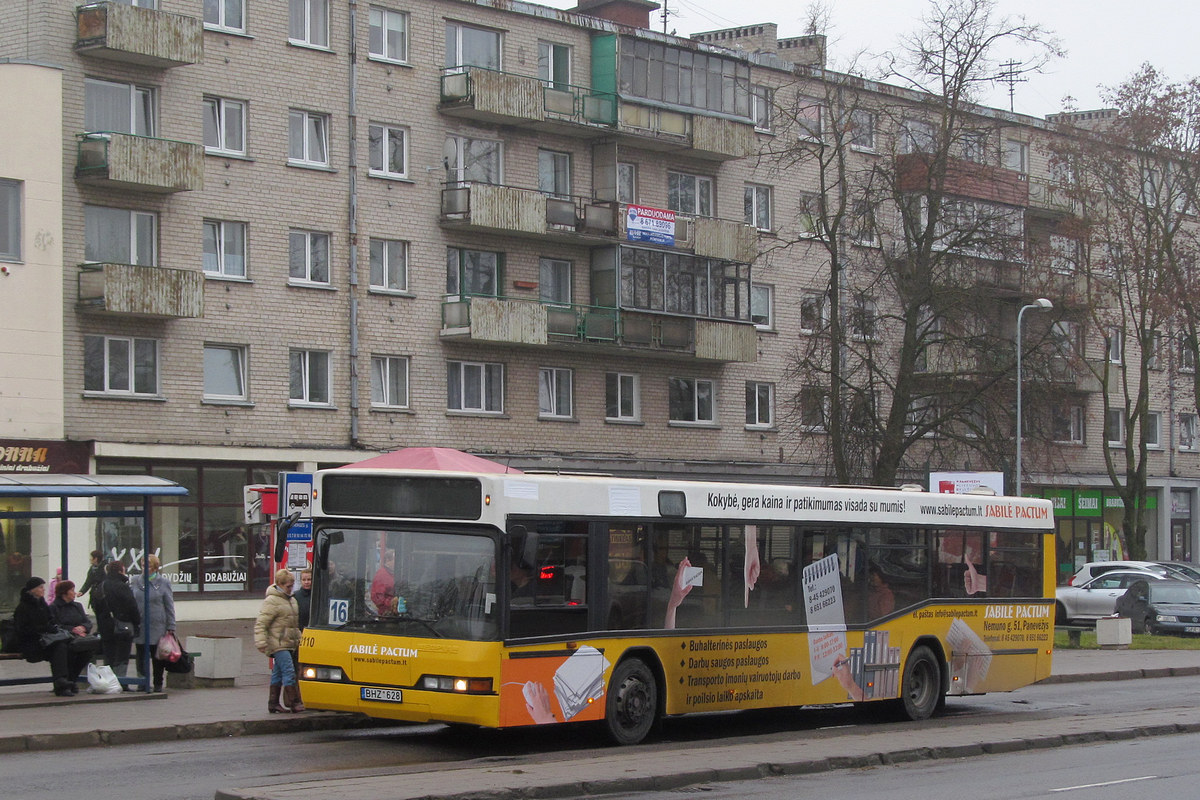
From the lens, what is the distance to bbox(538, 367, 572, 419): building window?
4334 centimetres

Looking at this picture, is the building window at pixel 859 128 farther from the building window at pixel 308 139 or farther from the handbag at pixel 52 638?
the handbag at pixel 52 638

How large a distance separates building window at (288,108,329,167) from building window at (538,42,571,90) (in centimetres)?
709

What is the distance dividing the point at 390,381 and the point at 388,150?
19.1ft

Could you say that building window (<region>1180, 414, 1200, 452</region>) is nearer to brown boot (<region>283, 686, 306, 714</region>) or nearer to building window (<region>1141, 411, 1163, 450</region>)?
building window (<region>1141, 411, 1163, 450</region>)

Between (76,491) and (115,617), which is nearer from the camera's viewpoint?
(76,491)

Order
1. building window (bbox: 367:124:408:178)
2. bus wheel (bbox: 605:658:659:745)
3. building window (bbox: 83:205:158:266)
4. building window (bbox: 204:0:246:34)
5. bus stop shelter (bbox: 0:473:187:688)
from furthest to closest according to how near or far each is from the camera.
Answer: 1. building window (bbox: 367:124:408:178)
2. building window (bbox: 204:0:246:34)
3. building window (bbox: 83:205:158:266)
4. bus stop shelter (bbox: 0:473:187:688)
5. bus wheel (bbox: 605:658:659:745)

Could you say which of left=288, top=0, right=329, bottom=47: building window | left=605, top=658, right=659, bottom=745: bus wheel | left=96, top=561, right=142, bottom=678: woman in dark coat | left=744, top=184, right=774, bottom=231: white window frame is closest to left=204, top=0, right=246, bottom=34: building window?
left=288, top=0, right=329, bottom=47: building window

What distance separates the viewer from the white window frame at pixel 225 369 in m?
36.5

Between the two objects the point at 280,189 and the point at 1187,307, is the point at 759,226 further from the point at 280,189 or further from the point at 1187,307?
the point at 280,189

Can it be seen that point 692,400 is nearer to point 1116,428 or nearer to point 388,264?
point 388,264

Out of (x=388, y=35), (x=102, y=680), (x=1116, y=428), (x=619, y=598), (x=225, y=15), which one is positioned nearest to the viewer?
(x=619, y=598)

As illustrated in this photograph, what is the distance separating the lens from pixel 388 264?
4003cm

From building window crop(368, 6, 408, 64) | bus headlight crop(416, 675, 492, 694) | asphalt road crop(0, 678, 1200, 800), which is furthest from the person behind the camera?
building window crop(368, 6, 408, 64)

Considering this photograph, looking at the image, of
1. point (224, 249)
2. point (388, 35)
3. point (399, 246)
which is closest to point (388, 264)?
point (399, 246)
